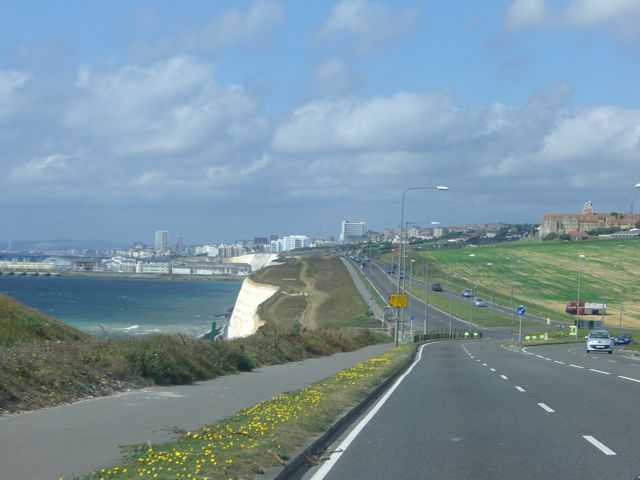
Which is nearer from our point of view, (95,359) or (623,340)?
(95,359)

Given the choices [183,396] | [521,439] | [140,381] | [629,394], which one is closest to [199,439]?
[521,439]

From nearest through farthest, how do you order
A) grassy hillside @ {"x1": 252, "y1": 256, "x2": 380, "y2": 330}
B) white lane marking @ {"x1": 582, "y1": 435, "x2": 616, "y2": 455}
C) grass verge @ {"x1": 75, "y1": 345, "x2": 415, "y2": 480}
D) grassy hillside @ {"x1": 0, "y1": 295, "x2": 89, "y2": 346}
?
grass verge @ {"x1": 75, "y1": 345, "x2": 415, "y2": 480}
white lane marking @ {"x1": 582, "y1": 435, "x2": 616, "y2": 455}
grassy hillside @ {"x1": 0, "y1": 295, "x2": 89, "y2": 346}
grassy hillside @ {"x1": 252, "y1": 256, "x2": 380, "y2": 330}

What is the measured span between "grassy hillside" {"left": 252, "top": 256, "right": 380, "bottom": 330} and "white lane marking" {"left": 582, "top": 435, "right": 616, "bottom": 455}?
2078 inches

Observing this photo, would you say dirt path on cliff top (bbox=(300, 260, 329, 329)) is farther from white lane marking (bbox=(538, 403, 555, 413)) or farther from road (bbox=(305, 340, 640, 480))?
white lane marking (bbox=(538, 403, 555, 413))

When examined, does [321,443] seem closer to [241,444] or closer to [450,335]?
[241,444]

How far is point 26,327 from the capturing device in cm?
2409

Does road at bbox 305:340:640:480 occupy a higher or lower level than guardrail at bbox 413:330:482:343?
higher

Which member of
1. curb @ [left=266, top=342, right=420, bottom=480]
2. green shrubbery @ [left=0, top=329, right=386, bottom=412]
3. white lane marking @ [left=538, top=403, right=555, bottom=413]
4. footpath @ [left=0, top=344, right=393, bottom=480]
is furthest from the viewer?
white lane marking @ [left=538, top=403, right=555, bottom=413]

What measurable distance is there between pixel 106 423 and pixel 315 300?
82224mm

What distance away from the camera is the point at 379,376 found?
2427 cm

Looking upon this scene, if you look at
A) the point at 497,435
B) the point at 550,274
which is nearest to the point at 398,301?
the point at 497,435

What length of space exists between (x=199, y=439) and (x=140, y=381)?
780 centimetres

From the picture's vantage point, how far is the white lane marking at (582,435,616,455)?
1159 centimetres

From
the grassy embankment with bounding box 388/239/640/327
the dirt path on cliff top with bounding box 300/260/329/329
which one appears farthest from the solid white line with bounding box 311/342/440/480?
the grassy embankment with bounding box 388/239/640/327
